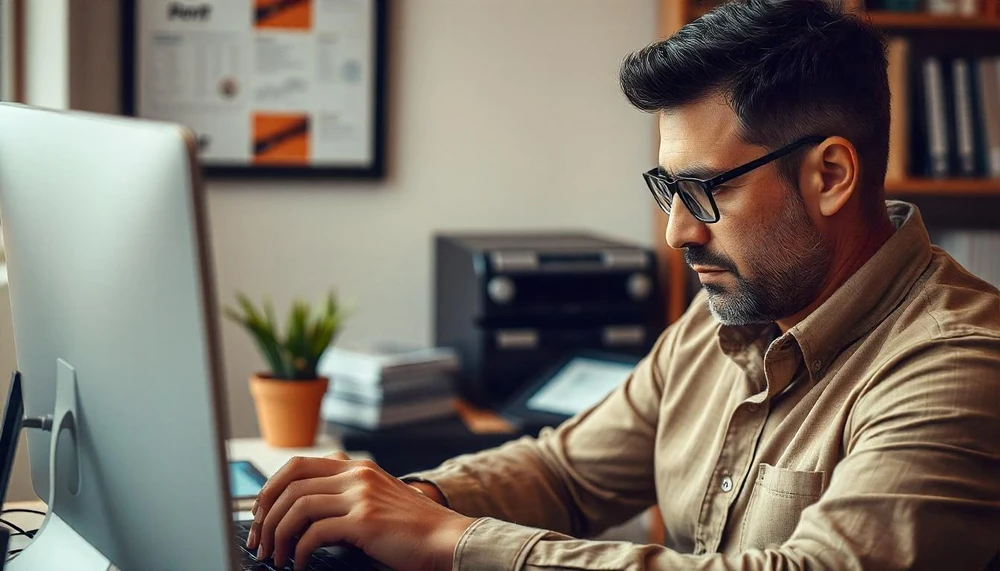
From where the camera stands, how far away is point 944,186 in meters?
2.72

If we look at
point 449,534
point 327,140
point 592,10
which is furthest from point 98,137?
point 592,10

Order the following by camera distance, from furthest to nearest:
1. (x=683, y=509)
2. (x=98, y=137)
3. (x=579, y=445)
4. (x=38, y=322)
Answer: (x=579, y=445)
(x=683, y=509)
(x=38, y=322)
(x=98, y=137)

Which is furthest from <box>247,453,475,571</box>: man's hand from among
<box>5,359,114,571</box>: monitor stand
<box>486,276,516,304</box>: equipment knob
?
<box>486,276,516,304</box>: equipment knob

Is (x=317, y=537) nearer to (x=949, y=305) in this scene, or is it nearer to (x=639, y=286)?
(x=949, y=305)

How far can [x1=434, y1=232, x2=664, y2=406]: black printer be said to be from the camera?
2.43m

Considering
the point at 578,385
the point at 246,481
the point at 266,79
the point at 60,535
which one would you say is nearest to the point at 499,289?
the point at 578,385

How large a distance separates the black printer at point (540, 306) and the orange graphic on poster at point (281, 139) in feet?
1.55

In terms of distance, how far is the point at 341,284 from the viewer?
2826 mm

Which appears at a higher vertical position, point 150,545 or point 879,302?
point 879,302

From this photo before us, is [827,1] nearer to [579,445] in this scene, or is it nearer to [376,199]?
[579,445]

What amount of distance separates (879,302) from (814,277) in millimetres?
80

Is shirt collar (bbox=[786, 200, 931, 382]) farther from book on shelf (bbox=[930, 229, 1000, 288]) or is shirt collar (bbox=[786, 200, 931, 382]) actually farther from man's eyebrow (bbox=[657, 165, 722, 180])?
book on shelf (bbox=[930, 229, 1000, 288])

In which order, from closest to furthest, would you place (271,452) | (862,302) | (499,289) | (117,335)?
(117,335) < (862,302) < (271,452) < (499,289)

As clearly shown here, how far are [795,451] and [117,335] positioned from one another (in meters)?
0.70
